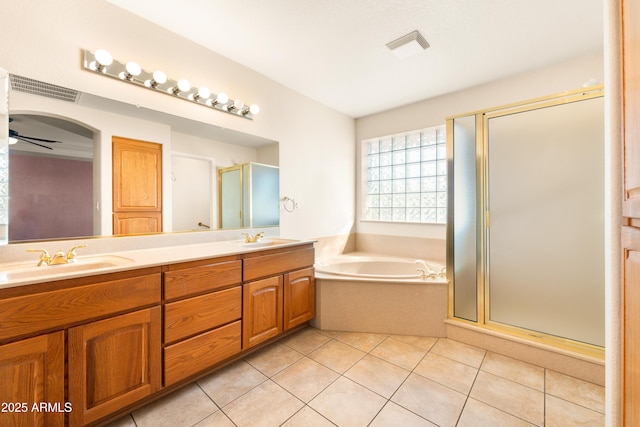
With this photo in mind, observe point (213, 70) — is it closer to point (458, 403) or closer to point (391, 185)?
point (391, 185)

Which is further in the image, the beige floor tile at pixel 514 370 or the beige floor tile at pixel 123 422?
the beige floor tile at pixel 514 370

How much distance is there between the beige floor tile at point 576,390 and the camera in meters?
1.46

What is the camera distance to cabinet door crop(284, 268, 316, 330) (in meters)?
2.11

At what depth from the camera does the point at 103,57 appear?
5.34 feet

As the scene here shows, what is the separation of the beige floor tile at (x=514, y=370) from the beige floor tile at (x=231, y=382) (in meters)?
1.56

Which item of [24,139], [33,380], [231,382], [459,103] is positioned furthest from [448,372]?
[24,139]

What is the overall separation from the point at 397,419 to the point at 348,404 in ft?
0.88

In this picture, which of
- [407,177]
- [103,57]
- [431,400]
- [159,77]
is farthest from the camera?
[407,177]

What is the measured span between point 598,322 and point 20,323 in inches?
121

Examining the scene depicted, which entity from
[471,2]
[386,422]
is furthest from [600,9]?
[386,422]

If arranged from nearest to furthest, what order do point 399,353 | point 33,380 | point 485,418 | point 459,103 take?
point 33,380 < point 485,418 < point 399,353 < point 459,103

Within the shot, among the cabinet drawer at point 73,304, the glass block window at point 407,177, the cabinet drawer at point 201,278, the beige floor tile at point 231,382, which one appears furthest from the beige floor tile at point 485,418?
the glass block window at point 407,177

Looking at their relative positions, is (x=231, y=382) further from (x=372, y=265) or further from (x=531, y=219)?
(x=531, y=219)

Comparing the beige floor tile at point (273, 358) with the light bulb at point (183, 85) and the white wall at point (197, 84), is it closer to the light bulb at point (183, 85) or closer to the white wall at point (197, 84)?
the white wall at point (197, 84)
